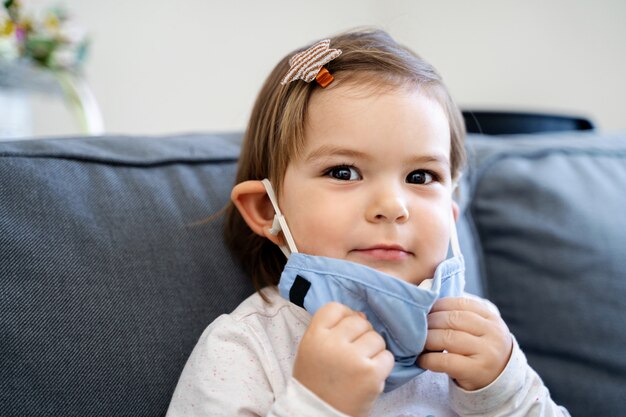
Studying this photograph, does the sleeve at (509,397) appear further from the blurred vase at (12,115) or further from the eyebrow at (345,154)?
the blurred vase at (12,115)

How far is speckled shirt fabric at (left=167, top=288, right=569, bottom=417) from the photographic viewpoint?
75 centimetres

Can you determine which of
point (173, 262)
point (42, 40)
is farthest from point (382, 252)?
point (42, 40)

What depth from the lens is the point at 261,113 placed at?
0.94 meters

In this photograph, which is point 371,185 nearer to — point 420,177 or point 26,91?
point 420,177

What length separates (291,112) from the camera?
838 millimetres

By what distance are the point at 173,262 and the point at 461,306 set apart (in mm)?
421

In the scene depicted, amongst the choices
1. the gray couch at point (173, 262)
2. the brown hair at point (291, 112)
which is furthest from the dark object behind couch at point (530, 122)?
the brown hair at point (291, 112)

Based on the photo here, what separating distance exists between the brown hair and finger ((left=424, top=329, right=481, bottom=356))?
0.93 feet

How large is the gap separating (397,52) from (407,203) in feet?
0.80

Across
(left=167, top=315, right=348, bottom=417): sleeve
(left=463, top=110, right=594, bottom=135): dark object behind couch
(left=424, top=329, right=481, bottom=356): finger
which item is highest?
(left=424, top=329, right=481, bottom=356): finger

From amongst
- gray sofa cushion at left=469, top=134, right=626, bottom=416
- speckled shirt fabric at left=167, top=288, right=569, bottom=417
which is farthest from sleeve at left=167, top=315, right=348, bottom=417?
gray sofa cushion at left=469, top=134, right=626, bottom=416

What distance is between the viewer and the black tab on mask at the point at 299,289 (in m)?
0.76

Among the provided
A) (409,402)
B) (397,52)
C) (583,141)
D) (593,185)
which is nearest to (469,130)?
(583,141)

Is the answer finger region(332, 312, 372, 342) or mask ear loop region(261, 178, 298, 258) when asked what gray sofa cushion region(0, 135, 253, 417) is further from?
finger region(332, 312, 372, 342)
